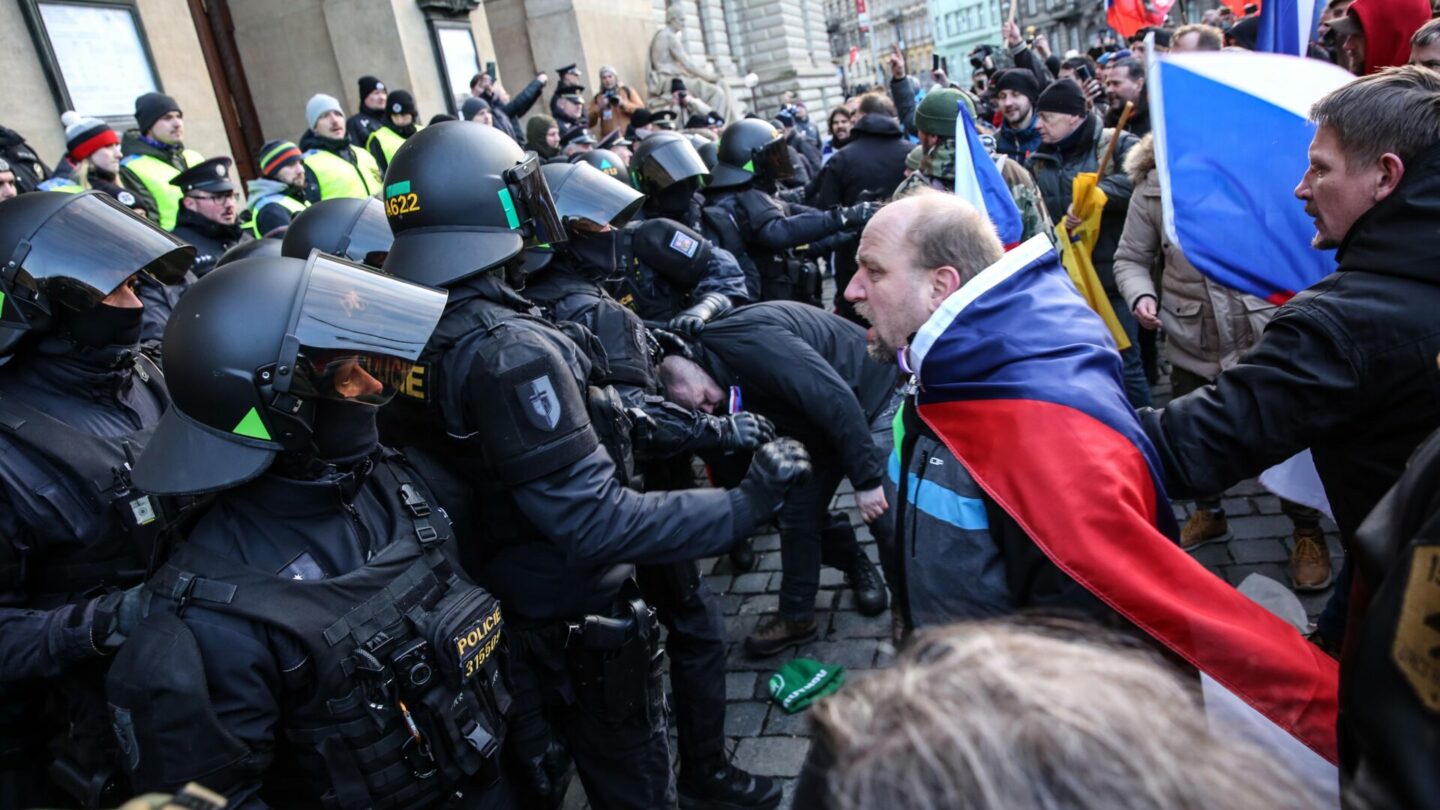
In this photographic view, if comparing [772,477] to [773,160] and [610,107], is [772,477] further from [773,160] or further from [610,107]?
[610,107]

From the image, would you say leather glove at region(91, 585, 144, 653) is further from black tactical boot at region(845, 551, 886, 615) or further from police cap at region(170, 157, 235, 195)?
police cap at region(170, 157, 235, 195)

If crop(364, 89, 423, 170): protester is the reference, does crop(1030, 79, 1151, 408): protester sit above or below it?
below

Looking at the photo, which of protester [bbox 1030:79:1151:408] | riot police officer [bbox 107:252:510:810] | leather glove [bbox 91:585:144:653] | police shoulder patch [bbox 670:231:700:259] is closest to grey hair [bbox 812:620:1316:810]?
riot police officer [bbox 107:252:510:810]

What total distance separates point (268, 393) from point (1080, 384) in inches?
67.1

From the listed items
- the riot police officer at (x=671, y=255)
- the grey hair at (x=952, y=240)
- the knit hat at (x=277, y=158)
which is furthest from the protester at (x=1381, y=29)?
the knit hat at (x=277, y=158)

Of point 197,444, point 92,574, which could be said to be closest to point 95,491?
point 92,574

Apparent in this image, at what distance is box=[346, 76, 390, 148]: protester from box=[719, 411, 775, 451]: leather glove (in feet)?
24.9

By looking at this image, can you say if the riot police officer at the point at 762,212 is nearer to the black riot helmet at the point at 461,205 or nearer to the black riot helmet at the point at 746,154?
the black riot helmet at the point at 746,154

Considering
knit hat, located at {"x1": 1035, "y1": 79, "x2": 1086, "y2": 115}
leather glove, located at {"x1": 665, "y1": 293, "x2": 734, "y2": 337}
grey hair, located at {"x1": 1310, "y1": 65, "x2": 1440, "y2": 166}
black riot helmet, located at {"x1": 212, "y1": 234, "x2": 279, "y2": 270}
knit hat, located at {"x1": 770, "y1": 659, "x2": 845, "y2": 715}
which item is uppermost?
black riot helmet, located at {"x1": 212, "y1": 234, "x2": 279, "y2": 270}

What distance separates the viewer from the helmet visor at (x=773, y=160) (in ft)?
19.8

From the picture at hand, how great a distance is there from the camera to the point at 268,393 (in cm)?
180

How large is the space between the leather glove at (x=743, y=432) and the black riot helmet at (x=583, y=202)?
1.04m

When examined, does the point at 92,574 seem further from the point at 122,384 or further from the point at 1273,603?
the point at 1273,603

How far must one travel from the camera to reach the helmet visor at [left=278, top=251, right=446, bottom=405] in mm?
1851
